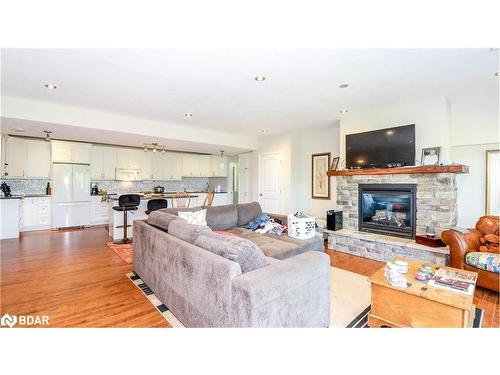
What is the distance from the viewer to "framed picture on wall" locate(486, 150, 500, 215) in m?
3.45

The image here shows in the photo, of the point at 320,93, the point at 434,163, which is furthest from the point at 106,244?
the point at 434,163

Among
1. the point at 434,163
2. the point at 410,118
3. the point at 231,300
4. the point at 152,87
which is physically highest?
the point at 152,87

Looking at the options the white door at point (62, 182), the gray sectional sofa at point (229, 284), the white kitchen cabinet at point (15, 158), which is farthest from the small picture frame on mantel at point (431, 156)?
the white kitchen cabinet at point (15, 158)

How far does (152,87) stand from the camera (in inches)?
128

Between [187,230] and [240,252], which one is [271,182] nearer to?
[187,230]

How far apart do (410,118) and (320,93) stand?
1589 millimetres

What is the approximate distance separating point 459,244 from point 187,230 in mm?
3053

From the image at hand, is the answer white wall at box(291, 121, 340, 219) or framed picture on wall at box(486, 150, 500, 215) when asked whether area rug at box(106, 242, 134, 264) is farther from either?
framed picture on wall at box(486, 150, 500, 215)

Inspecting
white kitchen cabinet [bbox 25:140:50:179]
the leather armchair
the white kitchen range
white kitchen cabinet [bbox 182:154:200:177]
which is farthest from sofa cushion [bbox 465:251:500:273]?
white kitchen cabinet [bbox 25:140:50:179]

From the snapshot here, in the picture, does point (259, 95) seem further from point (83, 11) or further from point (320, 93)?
point (83, 11)

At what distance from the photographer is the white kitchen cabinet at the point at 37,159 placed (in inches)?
228

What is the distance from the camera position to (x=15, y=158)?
5.66m

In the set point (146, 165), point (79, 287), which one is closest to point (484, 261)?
point (79, 287)

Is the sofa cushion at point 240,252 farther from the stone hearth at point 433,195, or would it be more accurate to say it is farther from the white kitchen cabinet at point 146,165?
the white kitchen cabinet at point 146,165
